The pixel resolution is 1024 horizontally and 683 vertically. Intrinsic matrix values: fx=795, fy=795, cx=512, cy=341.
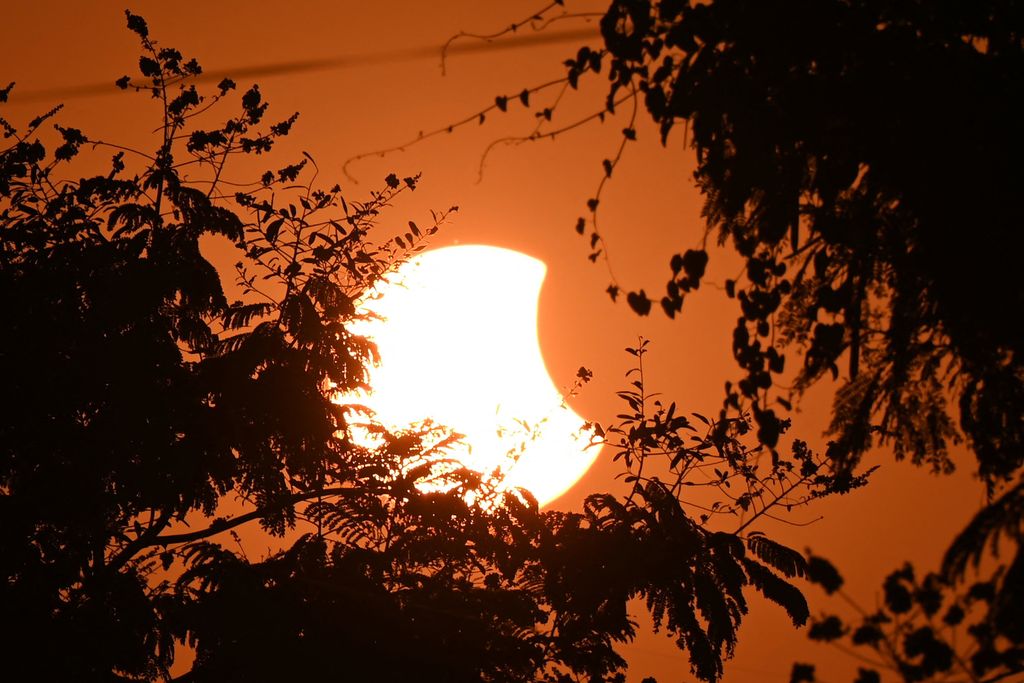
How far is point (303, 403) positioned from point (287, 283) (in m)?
1.27

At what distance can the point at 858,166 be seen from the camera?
3461 millimetres

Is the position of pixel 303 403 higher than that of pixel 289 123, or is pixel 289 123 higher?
pixel 289 123

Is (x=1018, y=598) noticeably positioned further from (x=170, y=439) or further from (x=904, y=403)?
(x=170, y=439)

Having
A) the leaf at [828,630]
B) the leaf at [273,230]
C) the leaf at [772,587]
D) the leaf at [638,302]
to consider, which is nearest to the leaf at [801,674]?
the leaf at [828,630]

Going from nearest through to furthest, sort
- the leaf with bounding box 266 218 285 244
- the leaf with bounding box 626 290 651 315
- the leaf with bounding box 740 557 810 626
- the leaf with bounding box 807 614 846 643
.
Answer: the leaf with bounding box 807 614 846 643, the leaf with bounding box 626 290 651 315, the leaf with bounding box 740 557 810 626, the leaf with bounding box 266 218 285 244

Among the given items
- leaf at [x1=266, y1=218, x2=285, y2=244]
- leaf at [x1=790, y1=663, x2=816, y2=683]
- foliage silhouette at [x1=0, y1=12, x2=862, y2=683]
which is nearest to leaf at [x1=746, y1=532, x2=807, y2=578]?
foliage silhouette at [x1=0, y1=12, x2=862, y2=683]

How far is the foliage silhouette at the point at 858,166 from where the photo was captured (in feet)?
10.2

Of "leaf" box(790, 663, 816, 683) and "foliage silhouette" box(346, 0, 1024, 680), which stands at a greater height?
"foliage silhouette" box(346, 0, 1024, 680)

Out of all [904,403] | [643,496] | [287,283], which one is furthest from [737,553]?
[287,283]

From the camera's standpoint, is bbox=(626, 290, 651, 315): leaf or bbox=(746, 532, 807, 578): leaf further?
bbox=(746, 532, 807, 578): leaf

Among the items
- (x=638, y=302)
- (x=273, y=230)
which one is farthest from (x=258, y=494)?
(x=638, y=302)

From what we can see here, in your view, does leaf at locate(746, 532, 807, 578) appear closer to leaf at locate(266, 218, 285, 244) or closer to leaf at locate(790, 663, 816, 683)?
leaf at locate(790, 663, 816, 683)

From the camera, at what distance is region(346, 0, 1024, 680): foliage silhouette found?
10.2 feet

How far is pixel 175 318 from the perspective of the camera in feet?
24.9
